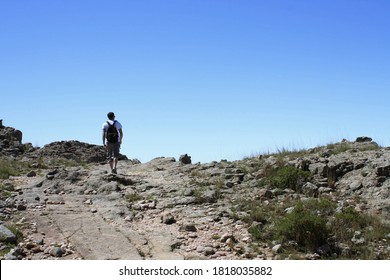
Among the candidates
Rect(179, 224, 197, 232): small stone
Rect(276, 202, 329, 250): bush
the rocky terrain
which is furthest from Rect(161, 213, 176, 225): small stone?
Rect(276, 202, 329, 250): bush

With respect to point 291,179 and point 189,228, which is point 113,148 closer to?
point 291,179

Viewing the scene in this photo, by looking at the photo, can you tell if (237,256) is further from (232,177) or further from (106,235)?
(232,177)

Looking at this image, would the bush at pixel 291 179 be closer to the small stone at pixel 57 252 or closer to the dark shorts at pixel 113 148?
the dark shorts at pixel 113 148

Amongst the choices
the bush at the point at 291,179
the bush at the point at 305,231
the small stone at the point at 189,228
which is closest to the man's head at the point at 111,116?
the bush at the point at 291,179

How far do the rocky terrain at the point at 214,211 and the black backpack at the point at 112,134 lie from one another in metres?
1.43

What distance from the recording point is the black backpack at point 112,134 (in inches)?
648

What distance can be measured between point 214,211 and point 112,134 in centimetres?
678

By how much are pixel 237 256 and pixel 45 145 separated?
25.3 meters

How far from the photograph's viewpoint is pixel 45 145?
30578 millimetres

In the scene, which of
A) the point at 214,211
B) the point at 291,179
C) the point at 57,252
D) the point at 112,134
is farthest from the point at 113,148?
the point at 57,252

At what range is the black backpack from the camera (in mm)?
16469

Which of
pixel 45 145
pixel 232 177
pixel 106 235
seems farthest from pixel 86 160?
pixel 106 235

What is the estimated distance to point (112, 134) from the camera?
1655cm

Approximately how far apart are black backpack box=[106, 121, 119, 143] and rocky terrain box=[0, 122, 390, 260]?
1.43 m
